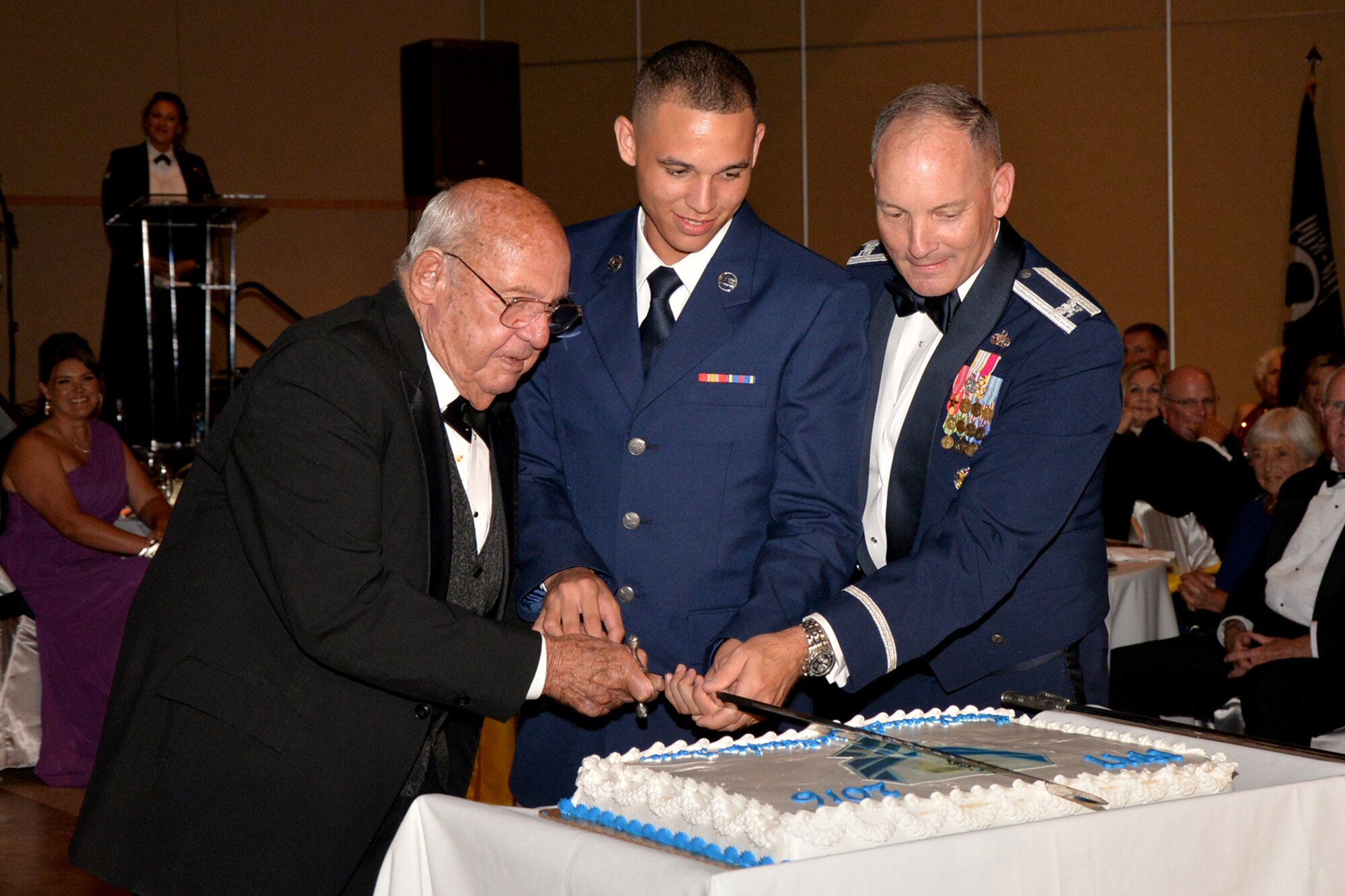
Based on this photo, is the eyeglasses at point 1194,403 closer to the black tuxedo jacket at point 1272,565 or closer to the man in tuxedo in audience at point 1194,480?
the man in tuxedo in audience at point 1194,480

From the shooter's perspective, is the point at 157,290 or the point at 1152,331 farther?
the point at 1152,331

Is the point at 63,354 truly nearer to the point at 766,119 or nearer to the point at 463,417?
the point at 463,417

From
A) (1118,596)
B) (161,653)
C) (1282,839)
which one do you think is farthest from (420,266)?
(1118,596)

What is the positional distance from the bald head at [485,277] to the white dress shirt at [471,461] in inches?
0.6

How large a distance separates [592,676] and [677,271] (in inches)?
26.3

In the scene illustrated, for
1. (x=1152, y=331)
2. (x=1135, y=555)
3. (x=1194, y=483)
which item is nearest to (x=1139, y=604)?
(x=1135, y=555)

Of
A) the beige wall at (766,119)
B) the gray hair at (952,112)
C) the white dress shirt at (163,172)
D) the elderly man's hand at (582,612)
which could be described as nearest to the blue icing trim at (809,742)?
the elderly man's hand at (582,612)

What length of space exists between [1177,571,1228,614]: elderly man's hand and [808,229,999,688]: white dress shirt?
3.55 m

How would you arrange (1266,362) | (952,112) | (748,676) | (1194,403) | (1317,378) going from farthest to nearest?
(1266,362)
(1194,403)
(1317,378)
(952,112)
(748,676)

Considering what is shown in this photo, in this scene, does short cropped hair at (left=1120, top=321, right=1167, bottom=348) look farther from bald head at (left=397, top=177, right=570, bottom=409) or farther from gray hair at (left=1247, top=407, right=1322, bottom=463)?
bald head at (left=397, top=177, right=570, bottom=409)

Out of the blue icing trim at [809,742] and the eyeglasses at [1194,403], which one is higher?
the eyeglasses at [1194,403]

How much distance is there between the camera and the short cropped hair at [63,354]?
575 cm

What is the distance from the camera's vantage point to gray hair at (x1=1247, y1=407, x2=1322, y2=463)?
5.43 m

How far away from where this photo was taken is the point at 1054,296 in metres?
2.19
